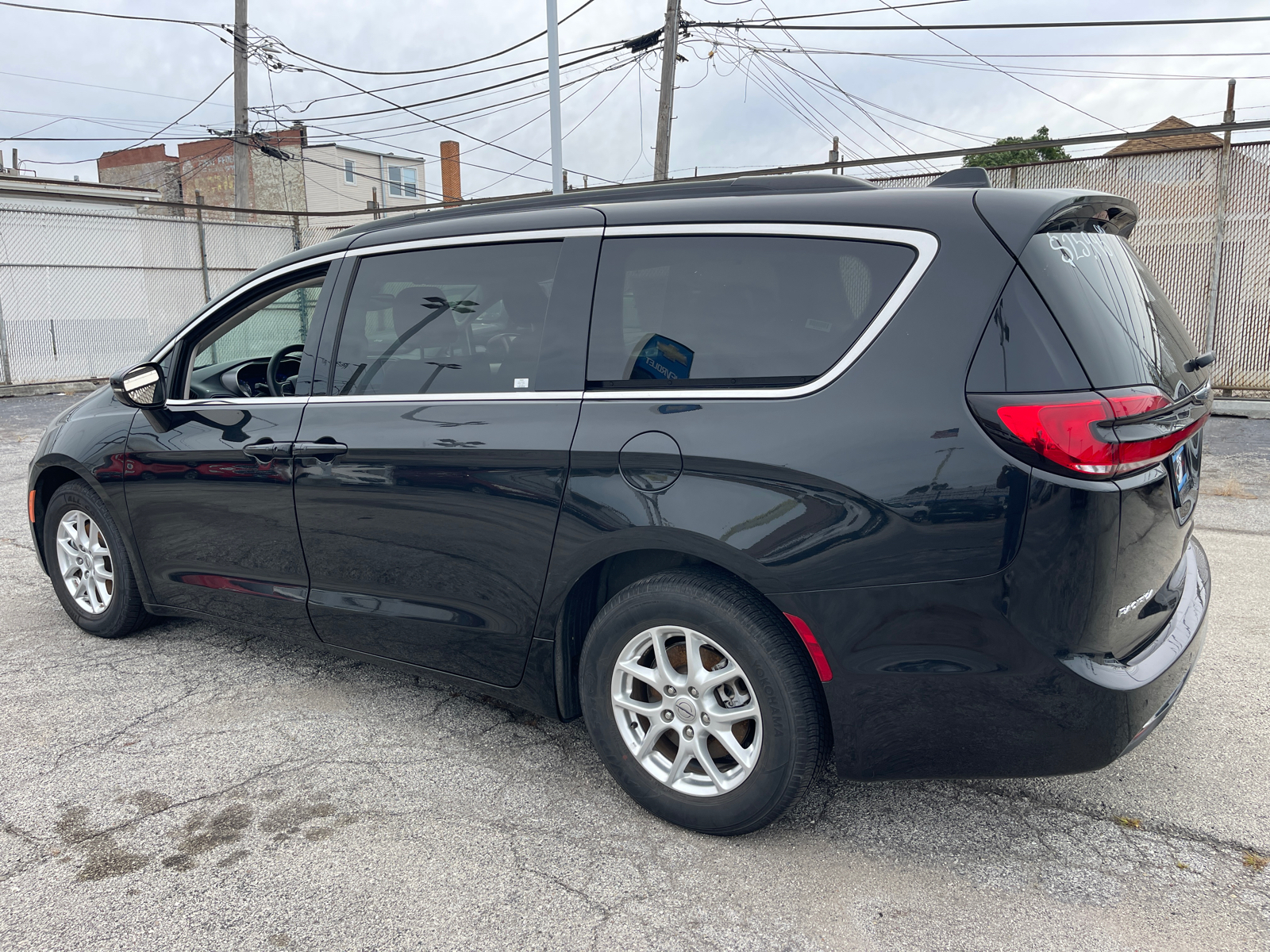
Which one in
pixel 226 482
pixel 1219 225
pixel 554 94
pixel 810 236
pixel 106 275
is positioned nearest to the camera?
pixel 810 236

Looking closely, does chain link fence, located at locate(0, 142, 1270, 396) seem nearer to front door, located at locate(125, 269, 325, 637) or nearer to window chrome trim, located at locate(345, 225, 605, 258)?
window chrome trim, located at locate(345, 225, 605, 258)

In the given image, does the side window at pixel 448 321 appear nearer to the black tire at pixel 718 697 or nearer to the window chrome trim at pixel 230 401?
the window chrome trim at pixel 230 401

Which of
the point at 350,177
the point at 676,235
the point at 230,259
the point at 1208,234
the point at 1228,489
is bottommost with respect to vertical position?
the point at 1228,489

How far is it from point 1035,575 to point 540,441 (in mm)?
1405

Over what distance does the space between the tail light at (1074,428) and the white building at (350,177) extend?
152 ft

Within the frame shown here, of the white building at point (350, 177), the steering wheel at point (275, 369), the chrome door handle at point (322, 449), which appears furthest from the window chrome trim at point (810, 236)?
the white building at point (350, 177)

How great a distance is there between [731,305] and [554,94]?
10.9 metres

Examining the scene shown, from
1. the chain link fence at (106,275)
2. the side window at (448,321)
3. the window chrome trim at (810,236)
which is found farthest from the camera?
the chain link fence at (106,275)

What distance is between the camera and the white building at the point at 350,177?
153ft

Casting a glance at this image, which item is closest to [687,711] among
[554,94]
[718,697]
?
[718,697]

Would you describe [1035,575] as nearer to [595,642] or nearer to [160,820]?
[595,642]

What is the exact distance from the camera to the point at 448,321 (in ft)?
10.5

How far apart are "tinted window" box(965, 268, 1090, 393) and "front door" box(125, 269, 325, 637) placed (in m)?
2.36

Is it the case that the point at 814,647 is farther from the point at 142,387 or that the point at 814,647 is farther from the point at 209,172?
the point at 209,172
